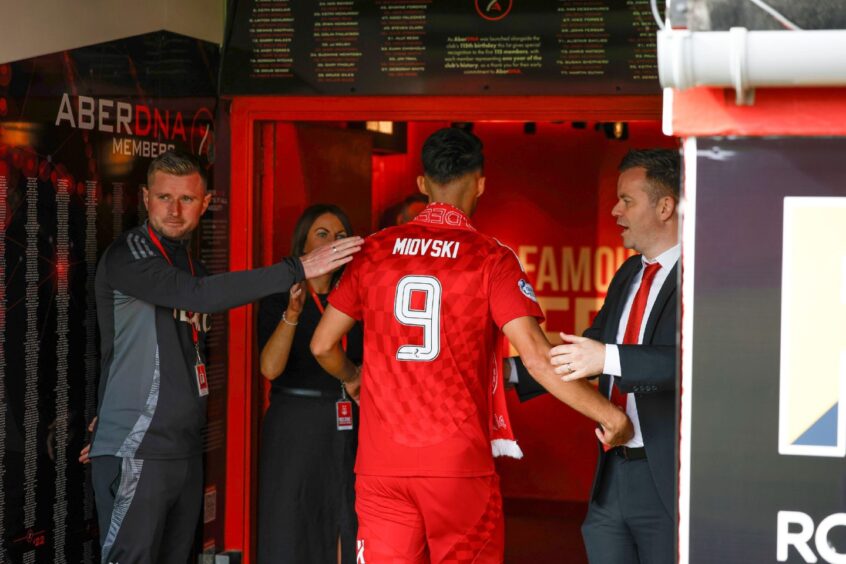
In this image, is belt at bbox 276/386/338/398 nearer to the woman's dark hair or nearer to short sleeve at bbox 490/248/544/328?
the woman's dark hair

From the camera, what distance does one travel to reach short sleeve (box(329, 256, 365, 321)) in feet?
10.5

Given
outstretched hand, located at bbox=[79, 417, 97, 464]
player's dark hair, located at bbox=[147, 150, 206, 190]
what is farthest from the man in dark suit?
outstretched hand, located at bbox=[79, 417, 97, 464]

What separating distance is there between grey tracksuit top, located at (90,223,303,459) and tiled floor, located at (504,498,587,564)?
245 cm

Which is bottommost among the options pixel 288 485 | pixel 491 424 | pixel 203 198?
pixel 288 485

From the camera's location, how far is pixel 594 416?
2.98 meters

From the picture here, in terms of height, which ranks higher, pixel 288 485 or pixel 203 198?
pixel 203 198

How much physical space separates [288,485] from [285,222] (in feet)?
3.72

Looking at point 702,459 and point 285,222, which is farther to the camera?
point 285,222

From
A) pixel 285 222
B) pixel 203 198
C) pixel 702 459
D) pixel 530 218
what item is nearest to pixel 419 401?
pixel 203 198

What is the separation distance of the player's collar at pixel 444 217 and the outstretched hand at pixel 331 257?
20 cm

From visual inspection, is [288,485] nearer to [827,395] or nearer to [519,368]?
[519,368]

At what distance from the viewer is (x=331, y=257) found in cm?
325

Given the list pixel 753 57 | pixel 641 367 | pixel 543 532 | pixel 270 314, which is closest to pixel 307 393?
pixel 270 314

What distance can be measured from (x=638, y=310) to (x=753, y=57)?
168cm
